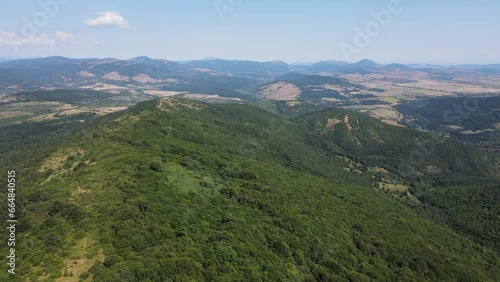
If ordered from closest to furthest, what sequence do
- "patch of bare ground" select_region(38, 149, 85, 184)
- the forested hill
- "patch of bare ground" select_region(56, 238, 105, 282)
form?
"patch of bare ground" select_region(56, 238, 105, 282), the forested hill, "patch of bare ground" select_region(38, 149, 85, 184)

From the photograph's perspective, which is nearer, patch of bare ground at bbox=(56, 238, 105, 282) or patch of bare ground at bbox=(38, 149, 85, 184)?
patch of bare ground at bbox=(56, 238, 105, 282)

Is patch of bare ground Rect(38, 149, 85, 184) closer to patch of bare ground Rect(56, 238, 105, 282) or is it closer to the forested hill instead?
the forested hill

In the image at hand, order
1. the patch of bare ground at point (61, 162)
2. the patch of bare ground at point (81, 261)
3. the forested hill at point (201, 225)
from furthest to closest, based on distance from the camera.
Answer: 1. the patch of bare ground at point (61, 162)
2. the forested hill at point (201, 225)
3. the patch of bare ground at point (81, 261)

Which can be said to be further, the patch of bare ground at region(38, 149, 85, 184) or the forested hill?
the patch of bare ground at region(38, 149, 85, 184)

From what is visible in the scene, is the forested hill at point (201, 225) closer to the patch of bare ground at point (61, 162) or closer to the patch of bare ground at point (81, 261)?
the patch of bare ground at point (81, 261)

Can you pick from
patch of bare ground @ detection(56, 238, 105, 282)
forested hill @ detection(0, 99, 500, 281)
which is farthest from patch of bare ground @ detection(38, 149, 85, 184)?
patch of bare ground @ detection(56, 238, 105, 282)

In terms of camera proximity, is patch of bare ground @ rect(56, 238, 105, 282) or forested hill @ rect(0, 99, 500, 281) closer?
patch of bare ground @ rect(56, 238, 105, 282)

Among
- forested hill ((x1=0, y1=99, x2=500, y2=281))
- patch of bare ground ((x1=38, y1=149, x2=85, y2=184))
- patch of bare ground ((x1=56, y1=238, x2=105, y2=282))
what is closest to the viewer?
patch of bare ground ((x1=56, y1=238, x2=105, y2=282))

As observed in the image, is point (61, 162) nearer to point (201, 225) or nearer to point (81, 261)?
point (201, 225)

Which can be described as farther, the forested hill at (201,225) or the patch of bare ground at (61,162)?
the patch of bare ground at (61,162)

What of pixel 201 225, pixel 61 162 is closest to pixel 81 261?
pixel 201 225

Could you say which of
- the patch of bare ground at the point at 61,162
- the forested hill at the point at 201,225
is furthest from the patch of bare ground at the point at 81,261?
the patch of bare ground at the point at 61,162
